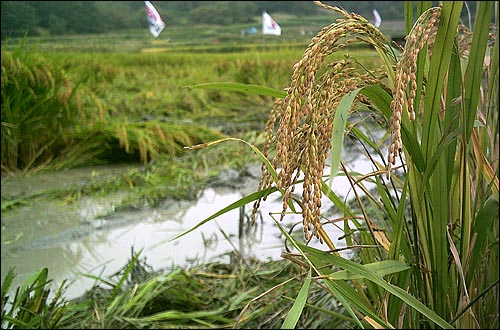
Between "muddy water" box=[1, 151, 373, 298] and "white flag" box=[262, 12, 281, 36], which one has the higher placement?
"white flag" box=[262, 12, 281, 36]

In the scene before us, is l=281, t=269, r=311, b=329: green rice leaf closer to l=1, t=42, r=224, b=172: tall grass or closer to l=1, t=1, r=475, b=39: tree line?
l=1, t=1, r=475, b=39: tree line

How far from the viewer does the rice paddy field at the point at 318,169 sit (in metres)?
0.55

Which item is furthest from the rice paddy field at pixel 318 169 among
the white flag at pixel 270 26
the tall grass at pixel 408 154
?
the white flag at pixel 270 26

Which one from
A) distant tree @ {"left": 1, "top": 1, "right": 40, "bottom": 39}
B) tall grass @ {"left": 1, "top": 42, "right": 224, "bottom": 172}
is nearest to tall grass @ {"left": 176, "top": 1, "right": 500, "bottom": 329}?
tall grass @ {"left": 1, "top": 42, "right": 224, "bottom": 172}

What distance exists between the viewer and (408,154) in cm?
68

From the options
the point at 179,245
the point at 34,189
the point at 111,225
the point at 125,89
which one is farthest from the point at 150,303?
the point at 125,89

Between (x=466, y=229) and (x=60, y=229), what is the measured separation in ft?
6.92

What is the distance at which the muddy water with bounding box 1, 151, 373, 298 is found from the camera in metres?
2.19

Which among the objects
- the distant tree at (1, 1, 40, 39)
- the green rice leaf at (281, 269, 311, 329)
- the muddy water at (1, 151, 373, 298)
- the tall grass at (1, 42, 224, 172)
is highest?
the distant tree at (1, 1, 40, 39)

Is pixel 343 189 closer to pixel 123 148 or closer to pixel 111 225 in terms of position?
pixel 111 225

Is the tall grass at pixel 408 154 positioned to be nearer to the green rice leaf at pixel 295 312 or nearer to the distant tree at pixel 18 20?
the green rice leaf at pixel 295 312

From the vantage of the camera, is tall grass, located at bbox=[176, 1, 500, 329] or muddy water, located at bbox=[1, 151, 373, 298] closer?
tall grass, located at bbox=[176, 1, 500, 329]

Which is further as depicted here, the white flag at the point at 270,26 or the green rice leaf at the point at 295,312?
the white flag at the point at 270,26

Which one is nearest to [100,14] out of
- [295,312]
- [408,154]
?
[408,154]
